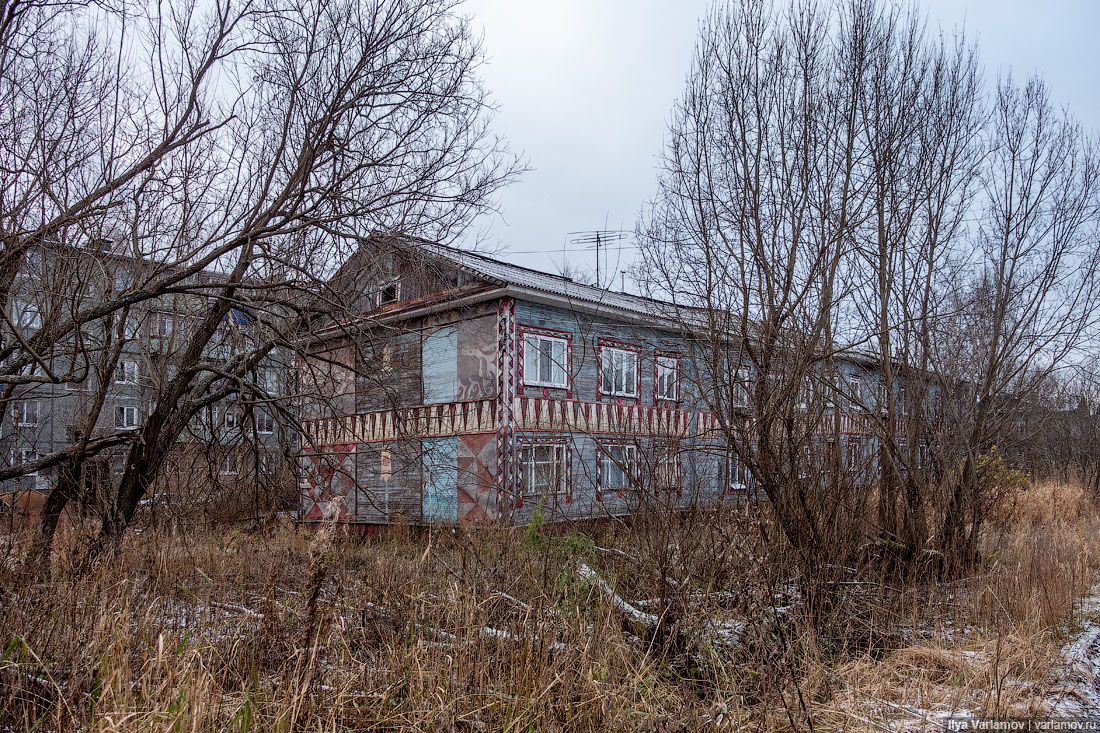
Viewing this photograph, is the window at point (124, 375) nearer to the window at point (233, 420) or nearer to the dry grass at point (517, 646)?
the window at point (233, 420)

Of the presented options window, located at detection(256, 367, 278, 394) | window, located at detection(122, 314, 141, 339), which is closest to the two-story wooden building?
window, located at detection(256, 367, 278, 394)

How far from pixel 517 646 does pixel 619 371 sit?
13463mm

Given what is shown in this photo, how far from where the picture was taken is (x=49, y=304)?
19.9ft

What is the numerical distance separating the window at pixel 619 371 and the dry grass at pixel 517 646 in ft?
34.2

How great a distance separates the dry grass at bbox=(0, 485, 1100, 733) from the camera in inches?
155

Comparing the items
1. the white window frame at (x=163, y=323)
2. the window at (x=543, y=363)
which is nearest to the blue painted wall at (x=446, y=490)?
the window at (x=543, y=363)

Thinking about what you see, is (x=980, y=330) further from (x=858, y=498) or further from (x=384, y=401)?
(x=384, y=401)

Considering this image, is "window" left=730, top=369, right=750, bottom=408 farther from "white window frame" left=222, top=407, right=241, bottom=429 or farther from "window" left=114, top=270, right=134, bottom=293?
"window" left=114, top=270, right=134, bottom=293

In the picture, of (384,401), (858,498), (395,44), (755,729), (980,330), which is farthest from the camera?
(384,401)

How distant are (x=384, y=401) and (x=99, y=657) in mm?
13899

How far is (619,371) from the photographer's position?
17.9m

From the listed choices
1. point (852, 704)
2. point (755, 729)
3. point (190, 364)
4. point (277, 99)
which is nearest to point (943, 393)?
point (852, 704)

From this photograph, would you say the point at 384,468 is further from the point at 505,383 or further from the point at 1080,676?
the point at 1080,676

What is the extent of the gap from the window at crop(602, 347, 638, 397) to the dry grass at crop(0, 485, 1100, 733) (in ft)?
34.2
